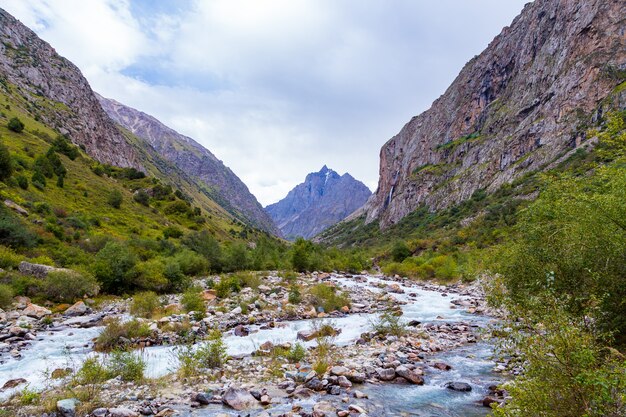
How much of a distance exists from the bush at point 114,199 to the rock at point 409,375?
54038mm

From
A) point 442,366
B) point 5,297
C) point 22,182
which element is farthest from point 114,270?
point 22,182

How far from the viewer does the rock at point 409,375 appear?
11055 millimetres

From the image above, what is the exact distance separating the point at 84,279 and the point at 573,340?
2626 centimetres

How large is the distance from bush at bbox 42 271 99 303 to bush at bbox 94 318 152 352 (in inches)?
352

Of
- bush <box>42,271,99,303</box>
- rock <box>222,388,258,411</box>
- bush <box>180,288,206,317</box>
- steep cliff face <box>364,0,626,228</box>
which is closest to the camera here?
rock <box>222,388,258,411</box>

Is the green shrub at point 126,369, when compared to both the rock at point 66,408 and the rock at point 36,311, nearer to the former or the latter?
the rock at point 66,408

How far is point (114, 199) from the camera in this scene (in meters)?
54.2

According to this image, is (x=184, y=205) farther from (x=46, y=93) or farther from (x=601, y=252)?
(x=601, y=252)

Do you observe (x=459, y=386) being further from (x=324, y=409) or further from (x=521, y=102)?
(x=521, y=102)

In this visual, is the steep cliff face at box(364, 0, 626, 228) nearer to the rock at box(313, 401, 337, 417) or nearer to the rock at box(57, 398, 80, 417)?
the rock at box(313, 401, 337, 417)

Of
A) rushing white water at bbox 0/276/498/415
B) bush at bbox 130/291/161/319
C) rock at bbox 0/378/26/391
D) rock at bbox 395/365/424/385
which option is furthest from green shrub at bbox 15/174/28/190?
rock at bbox 395/365/424/385

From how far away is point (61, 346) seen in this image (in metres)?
14.5

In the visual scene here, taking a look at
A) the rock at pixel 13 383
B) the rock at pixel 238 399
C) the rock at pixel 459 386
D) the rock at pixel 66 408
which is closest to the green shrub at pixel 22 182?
the rock at pixel 13 383

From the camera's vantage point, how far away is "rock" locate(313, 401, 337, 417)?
8.48 meters
